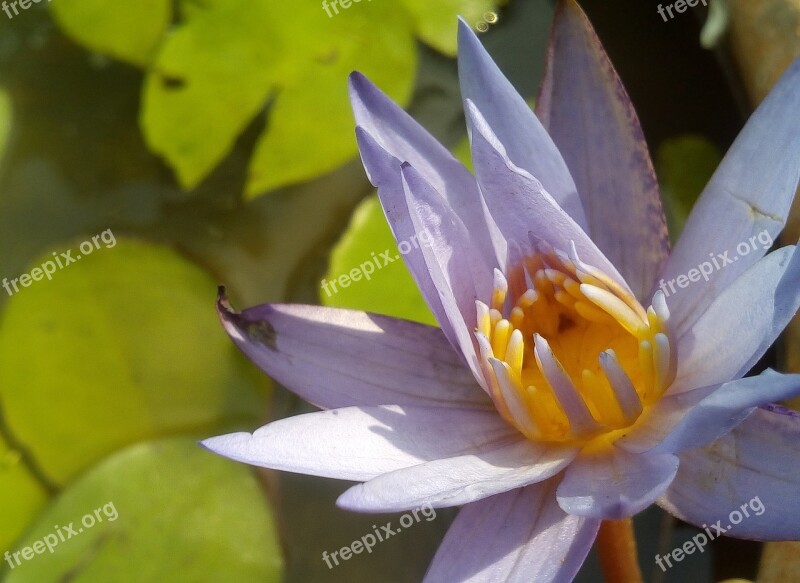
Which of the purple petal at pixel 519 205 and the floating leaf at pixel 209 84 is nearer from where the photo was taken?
the purple petal at pixel 519 205

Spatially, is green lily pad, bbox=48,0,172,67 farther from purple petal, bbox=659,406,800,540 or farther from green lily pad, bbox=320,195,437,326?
purple petal, bbox=659,406,800,540

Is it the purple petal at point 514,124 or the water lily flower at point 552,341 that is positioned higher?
the purple petal at point 514,124

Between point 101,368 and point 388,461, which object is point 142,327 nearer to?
point 101,368

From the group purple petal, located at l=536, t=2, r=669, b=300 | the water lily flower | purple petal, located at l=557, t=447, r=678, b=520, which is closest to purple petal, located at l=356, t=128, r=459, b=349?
the water lily flower

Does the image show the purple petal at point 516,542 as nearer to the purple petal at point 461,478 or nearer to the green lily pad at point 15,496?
the purple petal at point 461,478

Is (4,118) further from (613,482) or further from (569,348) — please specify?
(613,482)

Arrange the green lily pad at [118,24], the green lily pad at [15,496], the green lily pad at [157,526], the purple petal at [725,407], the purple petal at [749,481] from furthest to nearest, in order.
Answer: the green lily pad at [118,24] < the green lily pad at [15,496] < the green lily pad at [157,526] < the purple petal at [749,481] < the purple petal at [725,407]

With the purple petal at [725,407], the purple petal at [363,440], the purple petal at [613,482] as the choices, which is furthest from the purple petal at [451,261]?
the purple petal at [725,407]
